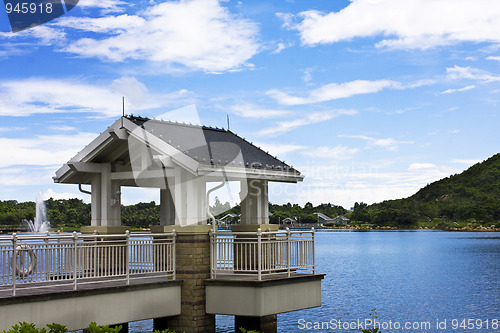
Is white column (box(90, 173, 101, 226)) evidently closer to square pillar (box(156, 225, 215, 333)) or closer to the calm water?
square pillar (box(156, 225, 215, 333))

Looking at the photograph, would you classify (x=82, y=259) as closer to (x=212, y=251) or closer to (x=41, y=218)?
(x=212, y=251)

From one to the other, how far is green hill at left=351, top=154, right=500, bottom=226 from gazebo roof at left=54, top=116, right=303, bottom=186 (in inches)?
5809

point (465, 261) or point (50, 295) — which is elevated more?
point (50, 295)

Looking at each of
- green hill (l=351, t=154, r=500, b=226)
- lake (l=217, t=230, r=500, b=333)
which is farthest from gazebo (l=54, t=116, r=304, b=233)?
green hill (l=351, t=154, r=500, b=226)

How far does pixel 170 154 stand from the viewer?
1598 centimetres

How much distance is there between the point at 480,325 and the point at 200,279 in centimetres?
2118

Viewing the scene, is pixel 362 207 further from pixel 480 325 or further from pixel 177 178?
pixel 177 178

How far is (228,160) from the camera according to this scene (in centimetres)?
1686

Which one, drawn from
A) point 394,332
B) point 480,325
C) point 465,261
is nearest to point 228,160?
point 394,332

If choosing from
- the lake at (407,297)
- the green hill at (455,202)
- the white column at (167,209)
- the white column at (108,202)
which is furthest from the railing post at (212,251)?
the green hill at (455,202)

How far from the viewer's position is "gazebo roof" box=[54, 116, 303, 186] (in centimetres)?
1612

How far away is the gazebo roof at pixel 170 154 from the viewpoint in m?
16.1

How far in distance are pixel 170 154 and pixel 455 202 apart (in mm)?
160169

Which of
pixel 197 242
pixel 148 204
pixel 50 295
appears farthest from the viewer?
pixel 148 204
